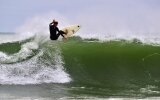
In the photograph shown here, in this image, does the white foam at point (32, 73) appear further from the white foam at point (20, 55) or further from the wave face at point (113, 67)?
the white foam at point (20, 55)

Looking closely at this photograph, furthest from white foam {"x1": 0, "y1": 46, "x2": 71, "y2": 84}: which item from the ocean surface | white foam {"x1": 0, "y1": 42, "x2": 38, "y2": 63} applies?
white foam {"x1": 0, "y1": 42, "x2": 38, "y2": 63}

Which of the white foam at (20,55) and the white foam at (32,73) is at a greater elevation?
the white foam at (20,55)

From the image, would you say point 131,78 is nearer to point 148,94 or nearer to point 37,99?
point 148,94

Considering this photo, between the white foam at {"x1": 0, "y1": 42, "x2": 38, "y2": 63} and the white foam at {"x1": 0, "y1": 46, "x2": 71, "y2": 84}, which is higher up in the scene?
the white foam at {"x1": 0, "y1": 42, "x2": 38, "y2": 63}

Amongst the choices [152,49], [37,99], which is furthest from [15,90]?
[152,49]

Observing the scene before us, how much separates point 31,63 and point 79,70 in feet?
6.82

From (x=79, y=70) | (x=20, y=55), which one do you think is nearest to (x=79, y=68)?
(x=79, y=70)

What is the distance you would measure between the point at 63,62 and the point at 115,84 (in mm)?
3480

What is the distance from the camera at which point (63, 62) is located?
66.4 ft

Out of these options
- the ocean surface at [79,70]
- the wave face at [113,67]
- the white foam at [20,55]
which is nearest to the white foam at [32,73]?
the ocean surface at [79,70]

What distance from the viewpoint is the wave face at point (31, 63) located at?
18188mm

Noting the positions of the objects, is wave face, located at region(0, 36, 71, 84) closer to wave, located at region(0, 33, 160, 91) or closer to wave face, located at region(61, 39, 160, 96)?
wave, located at region(0, 33, 160, 91)

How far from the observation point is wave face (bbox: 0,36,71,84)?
18188 millimetres

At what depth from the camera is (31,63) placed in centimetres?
1986
